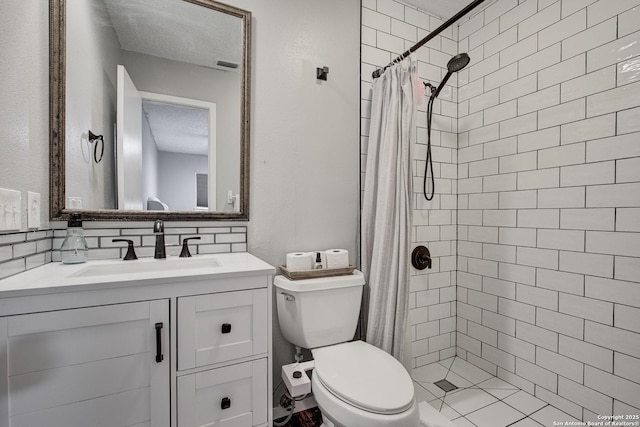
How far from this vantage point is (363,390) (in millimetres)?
1015

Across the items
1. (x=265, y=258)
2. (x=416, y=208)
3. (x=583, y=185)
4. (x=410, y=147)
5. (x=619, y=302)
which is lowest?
(x=619, y=302)

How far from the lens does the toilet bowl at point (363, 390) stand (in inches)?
36.9

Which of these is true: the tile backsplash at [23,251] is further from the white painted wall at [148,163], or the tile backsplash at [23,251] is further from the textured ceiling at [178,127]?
the textured ceiling at [178,127]

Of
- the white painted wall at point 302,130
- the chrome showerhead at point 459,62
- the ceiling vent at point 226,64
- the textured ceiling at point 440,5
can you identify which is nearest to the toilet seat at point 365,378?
the white painted wall at point 302,130

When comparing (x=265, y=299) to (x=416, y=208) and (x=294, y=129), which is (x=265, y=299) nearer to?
(x=294, y=129)

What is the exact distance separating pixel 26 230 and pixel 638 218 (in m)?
2.46

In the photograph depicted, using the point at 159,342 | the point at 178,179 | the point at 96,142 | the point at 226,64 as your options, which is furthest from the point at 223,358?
the point at 226,64

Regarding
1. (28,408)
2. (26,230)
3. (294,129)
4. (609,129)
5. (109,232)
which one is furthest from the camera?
(294,129)

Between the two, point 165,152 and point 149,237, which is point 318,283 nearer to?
point 149,237

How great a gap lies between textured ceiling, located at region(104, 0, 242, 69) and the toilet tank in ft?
3.97

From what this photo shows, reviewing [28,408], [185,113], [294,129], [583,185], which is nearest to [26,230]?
[28,408]

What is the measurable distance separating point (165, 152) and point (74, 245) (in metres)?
0.54

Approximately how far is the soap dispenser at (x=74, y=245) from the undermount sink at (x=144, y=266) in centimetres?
9

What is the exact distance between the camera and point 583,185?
1.45 meters
